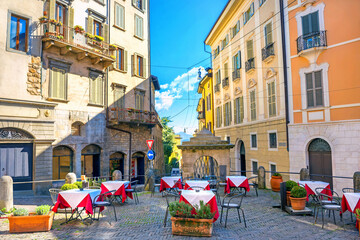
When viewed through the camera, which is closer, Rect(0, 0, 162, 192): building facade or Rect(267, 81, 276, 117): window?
Rect(0, 0, 162, 192): building facade

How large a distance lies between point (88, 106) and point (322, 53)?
14633mm

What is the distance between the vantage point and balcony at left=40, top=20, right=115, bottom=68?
14711 mm

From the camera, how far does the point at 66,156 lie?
53.3ft

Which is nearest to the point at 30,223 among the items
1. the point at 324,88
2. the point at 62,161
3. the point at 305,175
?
the point at 62,161

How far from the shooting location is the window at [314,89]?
1430 cm

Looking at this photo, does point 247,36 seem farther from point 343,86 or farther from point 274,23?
point 343,86

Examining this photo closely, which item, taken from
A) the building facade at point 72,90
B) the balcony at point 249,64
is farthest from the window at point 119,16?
the balcony at point 249,64

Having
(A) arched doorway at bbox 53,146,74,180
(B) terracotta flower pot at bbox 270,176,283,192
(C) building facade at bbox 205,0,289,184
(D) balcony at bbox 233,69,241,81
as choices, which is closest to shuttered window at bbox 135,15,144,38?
(C) building facade at bbox 205,0,289,184

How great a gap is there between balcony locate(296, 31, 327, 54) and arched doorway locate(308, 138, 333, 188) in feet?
16.9

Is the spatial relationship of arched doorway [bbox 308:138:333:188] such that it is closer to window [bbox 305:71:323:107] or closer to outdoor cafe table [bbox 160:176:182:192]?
window [bbox 305:71:323:107]

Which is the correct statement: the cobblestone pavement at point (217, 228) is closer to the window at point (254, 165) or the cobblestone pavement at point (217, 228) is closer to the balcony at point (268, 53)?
the window at point (254, 165)

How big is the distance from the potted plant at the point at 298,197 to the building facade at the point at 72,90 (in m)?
12.5

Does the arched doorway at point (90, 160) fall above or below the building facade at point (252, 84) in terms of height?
below

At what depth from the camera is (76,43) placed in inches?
643
